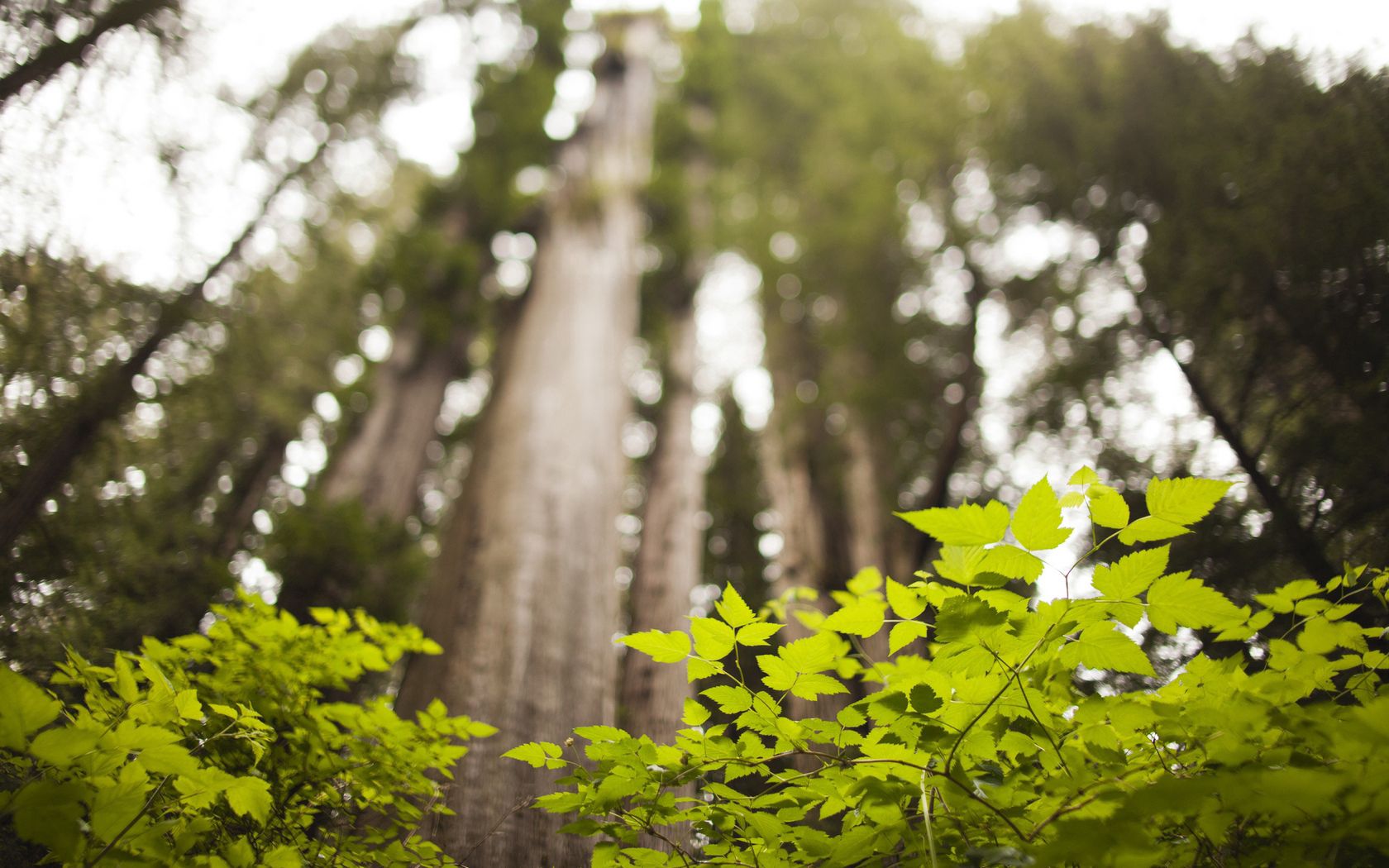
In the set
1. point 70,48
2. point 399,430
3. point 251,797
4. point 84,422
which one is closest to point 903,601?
point 251,797

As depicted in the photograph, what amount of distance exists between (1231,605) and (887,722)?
1.82 ft

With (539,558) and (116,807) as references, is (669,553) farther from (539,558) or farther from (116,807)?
(116,807)

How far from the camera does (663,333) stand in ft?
20.9

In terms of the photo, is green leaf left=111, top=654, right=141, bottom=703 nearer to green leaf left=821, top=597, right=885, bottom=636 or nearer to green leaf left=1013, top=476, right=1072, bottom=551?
green leaf left=821, top=597, right=885, bottom=636

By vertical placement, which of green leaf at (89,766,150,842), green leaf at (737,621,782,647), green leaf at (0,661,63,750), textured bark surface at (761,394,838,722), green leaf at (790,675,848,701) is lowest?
green leaf at (89,766,150,842)

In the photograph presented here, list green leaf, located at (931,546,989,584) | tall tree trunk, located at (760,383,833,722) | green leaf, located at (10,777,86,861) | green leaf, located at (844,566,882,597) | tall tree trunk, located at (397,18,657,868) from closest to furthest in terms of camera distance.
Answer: green leaf, located at (10,777,86,861)
green leaf, located at (931,546,989,584)
green leaf, located at (844,566,882,597)
tall tree trunk, located at (397,18,657,868)
tall tree trunk, located at (760,383,833,722)

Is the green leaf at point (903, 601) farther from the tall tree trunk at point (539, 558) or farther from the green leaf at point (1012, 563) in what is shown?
the tall tree trunk at point (539, 558)

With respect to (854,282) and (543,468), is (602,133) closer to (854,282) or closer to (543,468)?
(854,282)

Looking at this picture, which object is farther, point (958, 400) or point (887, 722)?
point (958, 400)

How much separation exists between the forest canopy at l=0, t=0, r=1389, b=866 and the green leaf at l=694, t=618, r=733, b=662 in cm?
3

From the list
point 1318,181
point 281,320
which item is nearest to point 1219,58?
point 1318,181

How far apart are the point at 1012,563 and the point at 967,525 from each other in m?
0.11

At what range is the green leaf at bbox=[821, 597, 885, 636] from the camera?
111 centimetres

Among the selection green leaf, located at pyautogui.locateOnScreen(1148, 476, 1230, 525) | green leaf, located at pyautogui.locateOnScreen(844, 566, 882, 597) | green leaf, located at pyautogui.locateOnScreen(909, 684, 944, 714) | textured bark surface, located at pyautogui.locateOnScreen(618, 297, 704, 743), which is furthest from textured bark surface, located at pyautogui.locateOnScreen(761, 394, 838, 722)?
green leaf, located at pyautogui.locateOnScreen(1148, 476, 1230, 525)
